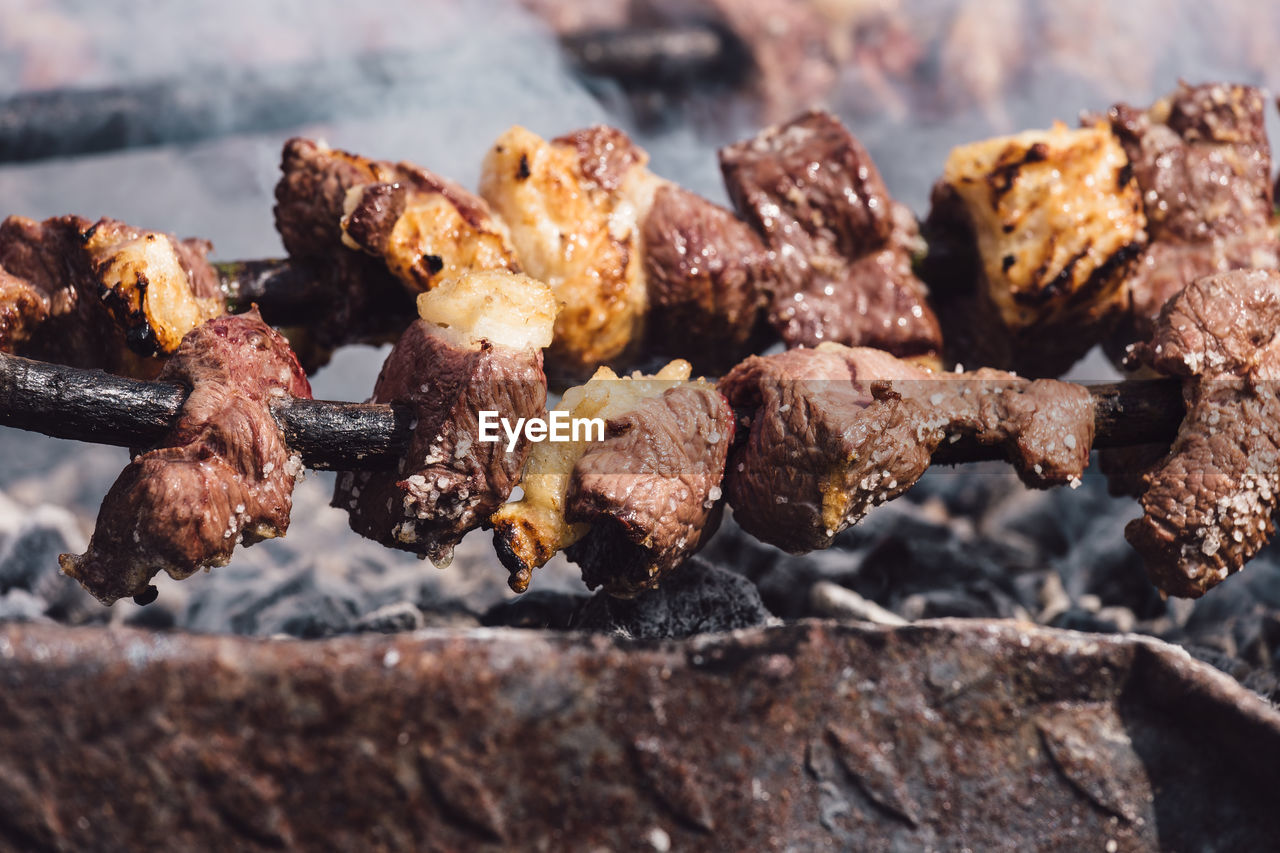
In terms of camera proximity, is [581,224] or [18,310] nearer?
[18,310]

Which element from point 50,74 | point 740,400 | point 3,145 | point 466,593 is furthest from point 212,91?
point 740,400

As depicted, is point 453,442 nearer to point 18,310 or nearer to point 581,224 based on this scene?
point 581,224

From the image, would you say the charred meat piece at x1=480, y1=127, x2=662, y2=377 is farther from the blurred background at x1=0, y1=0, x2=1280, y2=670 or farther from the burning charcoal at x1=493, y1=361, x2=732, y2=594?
the blurred background at x1=0, y1=0, x2=1280, y2=670

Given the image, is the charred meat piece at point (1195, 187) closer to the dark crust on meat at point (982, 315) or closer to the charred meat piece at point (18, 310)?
the dark crust on meat at point (982, 315)

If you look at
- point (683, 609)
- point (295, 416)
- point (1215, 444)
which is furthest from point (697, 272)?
point (1215, 444)

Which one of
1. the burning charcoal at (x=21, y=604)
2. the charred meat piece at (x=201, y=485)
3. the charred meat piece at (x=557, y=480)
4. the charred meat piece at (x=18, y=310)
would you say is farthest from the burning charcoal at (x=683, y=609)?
the burning charcoal at (x=21, y=604)
